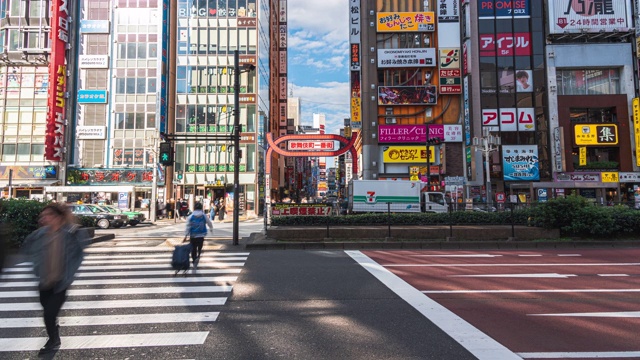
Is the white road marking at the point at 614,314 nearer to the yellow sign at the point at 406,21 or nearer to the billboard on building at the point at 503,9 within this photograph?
the yellow sign at the point at 406,21

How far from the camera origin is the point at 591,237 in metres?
15.1

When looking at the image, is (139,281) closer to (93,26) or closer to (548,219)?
(548,219)

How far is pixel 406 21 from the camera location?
130ft

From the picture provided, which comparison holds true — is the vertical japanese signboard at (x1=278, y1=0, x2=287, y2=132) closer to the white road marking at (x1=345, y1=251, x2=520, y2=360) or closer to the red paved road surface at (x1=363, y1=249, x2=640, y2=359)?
the red paved road surface at (x1=363, y1=249, x2=640, y2=359)

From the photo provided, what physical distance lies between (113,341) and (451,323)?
14.4ft

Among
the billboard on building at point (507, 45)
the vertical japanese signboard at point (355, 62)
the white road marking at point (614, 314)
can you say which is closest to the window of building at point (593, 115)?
the billboard on building at point (507, 45)

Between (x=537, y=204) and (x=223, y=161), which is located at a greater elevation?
(x=223, y=161)

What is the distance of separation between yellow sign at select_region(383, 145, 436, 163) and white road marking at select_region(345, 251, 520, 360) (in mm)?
30634

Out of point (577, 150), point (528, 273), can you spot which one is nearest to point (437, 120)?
point (577, 150)

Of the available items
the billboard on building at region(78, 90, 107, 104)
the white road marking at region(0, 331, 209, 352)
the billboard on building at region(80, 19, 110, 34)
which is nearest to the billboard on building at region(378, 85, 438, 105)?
the billboard on building at region(78, 90, 107, 104)

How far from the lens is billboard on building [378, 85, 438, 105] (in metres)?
38.6

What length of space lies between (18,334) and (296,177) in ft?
225

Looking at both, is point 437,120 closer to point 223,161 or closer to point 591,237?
point 223,161

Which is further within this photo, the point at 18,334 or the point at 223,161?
the point at 223,161
